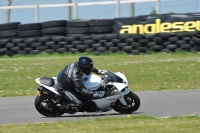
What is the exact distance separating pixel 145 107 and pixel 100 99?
→ 1.16 m

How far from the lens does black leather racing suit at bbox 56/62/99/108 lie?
384 inches

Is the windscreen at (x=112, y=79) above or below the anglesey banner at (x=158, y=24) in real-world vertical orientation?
below

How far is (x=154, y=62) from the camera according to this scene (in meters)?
17.9

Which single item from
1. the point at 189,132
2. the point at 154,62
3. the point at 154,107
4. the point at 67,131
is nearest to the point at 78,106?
the point at 154,107

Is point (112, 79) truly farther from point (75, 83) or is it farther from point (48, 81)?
point (48, 81)

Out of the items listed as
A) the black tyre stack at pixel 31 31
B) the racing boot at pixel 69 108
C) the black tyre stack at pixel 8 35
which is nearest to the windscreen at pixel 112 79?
the racing boot at pixel 69 108

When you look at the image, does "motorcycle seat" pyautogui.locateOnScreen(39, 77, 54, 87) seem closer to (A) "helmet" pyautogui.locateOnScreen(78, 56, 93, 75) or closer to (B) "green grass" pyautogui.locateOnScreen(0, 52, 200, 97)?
(A) "helmet" pyautogui.locateOnScreen(78, 56, 93, 75)

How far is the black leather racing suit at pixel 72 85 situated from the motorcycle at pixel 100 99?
11 cm

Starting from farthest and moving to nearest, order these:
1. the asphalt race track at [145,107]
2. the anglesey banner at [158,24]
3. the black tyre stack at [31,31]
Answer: the black tyre stack at [31,31] < the anglesey banner at [158,24] < the asphalt race track at [145,107]

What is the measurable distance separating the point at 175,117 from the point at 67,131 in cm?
195

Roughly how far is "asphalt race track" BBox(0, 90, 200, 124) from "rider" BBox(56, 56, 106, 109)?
33 cm

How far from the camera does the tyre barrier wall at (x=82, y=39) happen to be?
1920 cm

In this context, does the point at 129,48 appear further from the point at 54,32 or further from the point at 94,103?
the point at 94,103

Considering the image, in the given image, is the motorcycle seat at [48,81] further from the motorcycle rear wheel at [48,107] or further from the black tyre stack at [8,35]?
the black tyre stack at [8,35]
